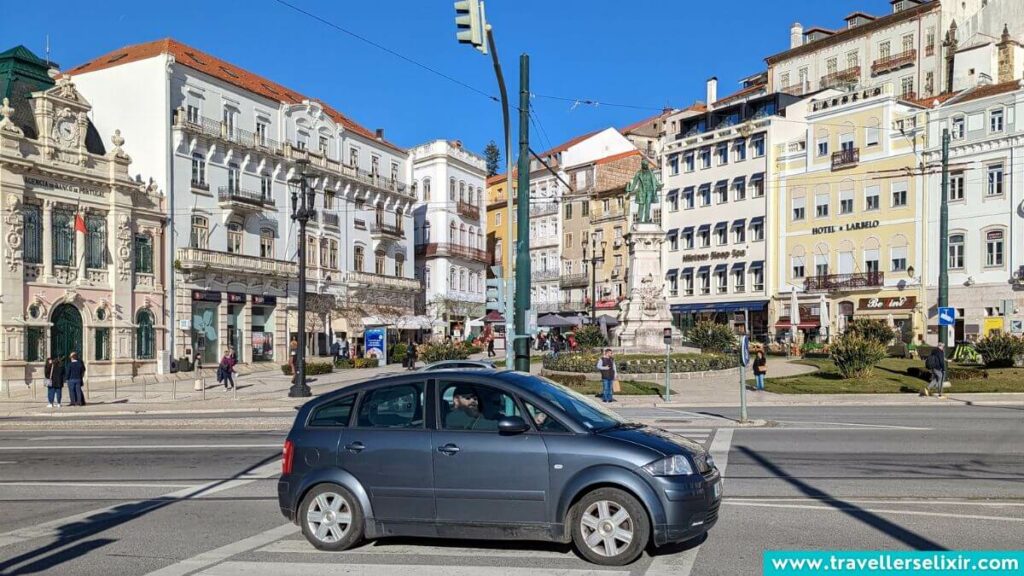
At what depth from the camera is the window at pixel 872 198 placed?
2221 inches

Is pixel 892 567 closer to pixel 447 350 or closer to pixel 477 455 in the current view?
pixel 477 455

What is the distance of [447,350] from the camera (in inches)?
1517

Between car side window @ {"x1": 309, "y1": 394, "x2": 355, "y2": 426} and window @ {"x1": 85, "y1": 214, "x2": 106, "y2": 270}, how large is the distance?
114 feet

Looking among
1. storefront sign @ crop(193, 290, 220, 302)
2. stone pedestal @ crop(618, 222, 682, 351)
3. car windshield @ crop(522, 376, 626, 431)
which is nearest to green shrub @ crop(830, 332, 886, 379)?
stone pedestal @ crop(618, 222, 682, 351)

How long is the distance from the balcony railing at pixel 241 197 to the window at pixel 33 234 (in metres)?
11.0

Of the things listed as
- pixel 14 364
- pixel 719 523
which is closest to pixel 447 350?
pixel 14 364

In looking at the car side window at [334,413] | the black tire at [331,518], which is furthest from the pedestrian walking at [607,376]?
the black tire at [331,518]

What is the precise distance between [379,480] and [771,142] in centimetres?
5848

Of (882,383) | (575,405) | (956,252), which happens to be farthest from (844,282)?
(575,405)

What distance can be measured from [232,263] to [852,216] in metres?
37.9

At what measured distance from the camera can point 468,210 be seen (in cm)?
7125

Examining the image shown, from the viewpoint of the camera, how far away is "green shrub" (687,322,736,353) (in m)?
41.6

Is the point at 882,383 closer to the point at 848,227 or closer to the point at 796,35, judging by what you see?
the point at 848,227

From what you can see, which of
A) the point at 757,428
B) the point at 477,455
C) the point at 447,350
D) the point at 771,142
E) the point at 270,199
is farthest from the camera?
the point at 771,142
